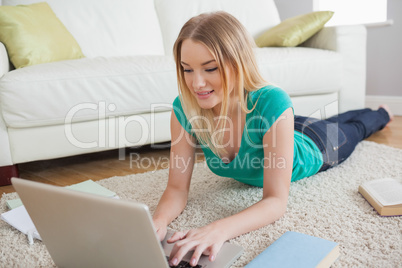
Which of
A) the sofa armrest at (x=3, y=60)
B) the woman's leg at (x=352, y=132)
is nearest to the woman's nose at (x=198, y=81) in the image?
the woman's leg at (x=352, y=132)

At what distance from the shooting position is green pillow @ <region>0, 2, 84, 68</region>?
196 centimetres

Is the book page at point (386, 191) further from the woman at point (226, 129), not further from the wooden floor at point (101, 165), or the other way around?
the wooden floor at point (101, 165)

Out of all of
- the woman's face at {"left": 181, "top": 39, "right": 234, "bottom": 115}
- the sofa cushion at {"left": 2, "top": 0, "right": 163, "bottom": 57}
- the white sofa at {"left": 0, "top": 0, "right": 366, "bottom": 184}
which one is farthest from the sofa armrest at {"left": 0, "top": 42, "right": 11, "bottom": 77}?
the woman's face at {"left": 181, "top": 39, "right": 234, "bottom": 115}

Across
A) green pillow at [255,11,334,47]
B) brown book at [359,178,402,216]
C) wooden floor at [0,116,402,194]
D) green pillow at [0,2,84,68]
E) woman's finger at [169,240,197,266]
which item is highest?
green pillow at [0,2,84,68]

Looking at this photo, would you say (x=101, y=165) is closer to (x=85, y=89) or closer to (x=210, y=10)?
(x=85, y=89)

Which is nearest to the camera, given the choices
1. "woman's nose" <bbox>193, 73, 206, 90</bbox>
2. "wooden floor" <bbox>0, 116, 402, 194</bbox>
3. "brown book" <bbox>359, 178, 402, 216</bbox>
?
"woman's nose" <bbox>193, 73, 206, 90</bbox>

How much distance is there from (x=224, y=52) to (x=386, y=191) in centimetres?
72

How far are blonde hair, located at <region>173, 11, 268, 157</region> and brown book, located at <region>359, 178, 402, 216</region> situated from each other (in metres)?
0.51

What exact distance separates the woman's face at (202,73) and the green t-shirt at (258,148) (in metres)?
0.14

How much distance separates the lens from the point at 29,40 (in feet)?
6.52

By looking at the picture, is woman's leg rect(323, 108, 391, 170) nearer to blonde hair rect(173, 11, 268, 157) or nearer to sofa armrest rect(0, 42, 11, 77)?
blonde hair rect(173, 11, 268, 157)

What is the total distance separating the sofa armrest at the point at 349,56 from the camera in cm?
235

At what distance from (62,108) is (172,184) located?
0.74m

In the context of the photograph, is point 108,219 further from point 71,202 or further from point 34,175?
point 34,175
